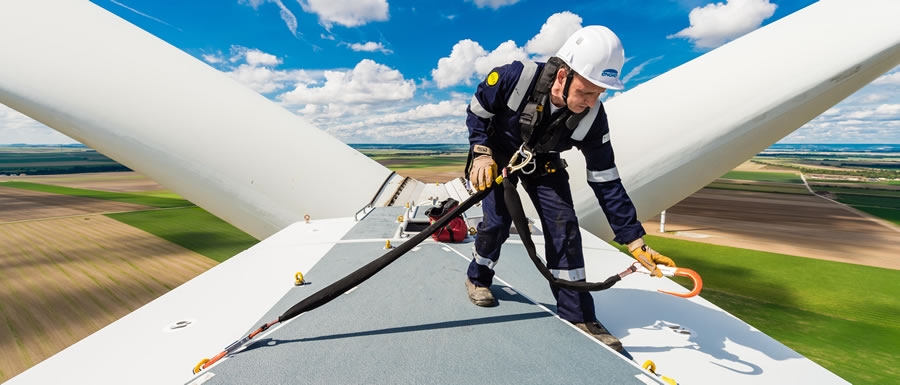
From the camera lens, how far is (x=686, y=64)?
12.7ft

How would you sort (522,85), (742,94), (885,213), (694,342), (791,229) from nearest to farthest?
(694,342)
(522,85)
(742,94)
(791,229)
(885,213)

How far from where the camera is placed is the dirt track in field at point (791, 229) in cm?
1720

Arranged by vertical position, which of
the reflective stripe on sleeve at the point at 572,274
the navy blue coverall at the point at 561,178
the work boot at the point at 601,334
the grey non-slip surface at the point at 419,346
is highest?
the navy blue coverall at the point at 561,178

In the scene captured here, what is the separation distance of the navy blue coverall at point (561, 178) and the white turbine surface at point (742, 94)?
1.87m

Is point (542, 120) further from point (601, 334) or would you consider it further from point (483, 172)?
point (601, 334)

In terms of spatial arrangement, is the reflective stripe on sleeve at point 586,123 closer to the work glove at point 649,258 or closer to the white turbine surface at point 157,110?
the work glove at point 649,258

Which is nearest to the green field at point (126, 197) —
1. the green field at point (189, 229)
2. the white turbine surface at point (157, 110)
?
the green field at point (189, 229)

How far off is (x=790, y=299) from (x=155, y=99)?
15.4 meters

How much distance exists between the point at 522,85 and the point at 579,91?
0.43 m

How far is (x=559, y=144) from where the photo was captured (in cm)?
249

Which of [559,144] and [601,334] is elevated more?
[559,144]

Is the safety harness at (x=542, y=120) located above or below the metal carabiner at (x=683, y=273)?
above

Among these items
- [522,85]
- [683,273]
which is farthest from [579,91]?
[683,273]

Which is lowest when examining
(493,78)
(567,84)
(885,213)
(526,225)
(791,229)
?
(885,213)
